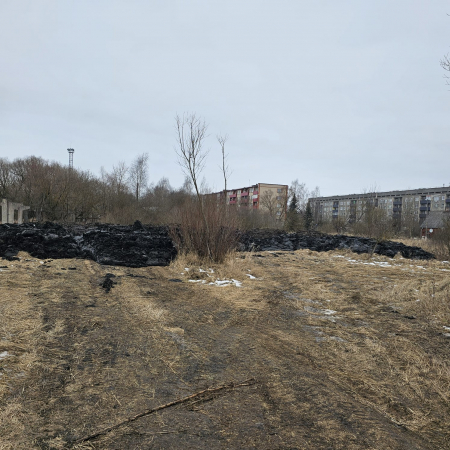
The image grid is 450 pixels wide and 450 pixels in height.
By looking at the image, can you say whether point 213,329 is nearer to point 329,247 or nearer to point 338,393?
point 338,393

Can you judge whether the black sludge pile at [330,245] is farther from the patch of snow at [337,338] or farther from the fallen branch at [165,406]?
the fallen branch at [165,406]

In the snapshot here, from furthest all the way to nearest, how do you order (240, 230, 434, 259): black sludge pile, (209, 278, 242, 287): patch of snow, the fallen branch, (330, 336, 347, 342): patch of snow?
(240, 230, 434, 259): black sludge pile
(209, 278, 242, 287): patch of snow
(330, 336, 347, 342): patch of snow
the fallen branch

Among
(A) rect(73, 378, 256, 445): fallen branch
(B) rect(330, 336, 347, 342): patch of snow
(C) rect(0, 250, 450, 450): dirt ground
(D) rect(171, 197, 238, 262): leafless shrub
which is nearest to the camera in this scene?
(A) rect(73, 378, 256, 445): fallen branch

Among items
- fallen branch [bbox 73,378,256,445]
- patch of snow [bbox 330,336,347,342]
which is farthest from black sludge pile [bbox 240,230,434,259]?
fallen branch [bbox 73,378,256,445]

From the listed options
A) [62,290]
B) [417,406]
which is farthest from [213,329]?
[62,290]

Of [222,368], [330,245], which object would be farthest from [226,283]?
[330,245]

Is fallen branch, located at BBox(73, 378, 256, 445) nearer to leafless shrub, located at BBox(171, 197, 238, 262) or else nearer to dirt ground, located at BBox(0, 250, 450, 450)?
dirt ground, located at BBox(0, 250, 450, 450)

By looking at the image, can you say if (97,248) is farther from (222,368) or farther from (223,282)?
(222,368)

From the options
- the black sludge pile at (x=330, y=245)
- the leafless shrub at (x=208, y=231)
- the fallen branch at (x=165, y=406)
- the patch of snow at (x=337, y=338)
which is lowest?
the patch of snow at (x=337, y=338)

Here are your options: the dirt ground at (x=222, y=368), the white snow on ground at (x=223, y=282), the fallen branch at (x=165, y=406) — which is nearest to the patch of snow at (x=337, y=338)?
the dirt ground at (x=222, y=368)

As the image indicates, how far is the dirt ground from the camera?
2059 mm

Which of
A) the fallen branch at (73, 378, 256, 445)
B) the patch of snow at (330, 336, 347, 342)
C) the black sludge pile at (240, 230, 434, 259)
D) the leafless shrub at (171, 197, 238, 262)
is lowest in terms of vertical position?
the patch of snow at (330, 336, 347, 342)

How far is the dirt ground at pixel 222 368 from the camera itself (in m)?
2.06

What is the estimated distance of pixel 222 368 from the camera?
299 cm
